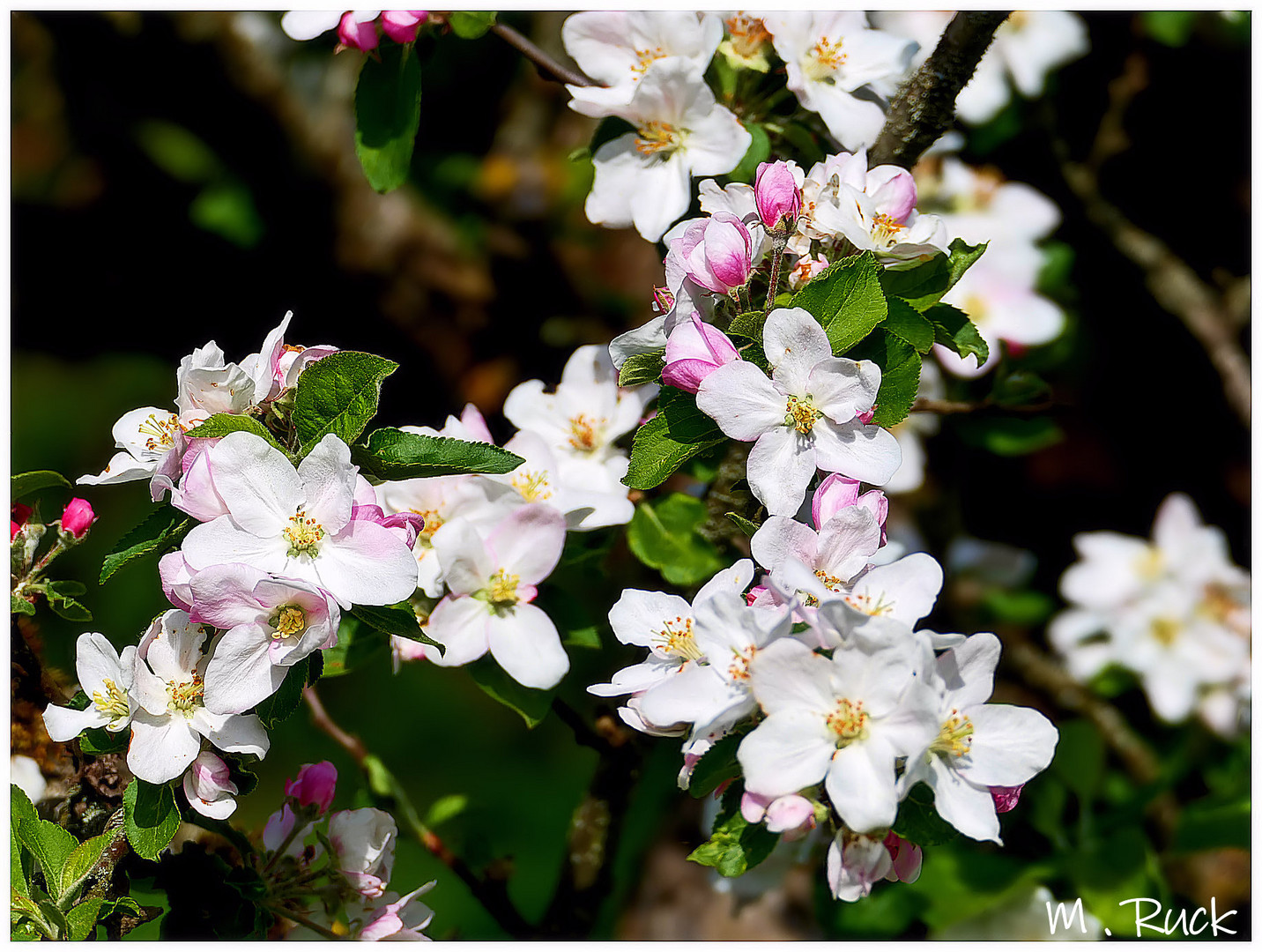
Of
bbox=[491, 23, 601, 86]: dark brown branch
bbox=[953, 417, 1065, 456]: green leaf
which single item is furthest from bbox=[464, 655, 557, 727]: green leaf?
bbox=[953, 417, 1065, 456]: green leaf

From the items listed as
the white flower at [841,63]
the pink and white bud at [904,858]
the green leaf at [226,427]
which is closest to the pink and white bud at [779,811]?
the pink and white bud at [904,858]

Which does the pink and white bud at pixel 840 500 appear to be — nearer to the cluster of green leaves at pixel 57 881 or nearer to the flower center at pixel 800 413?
the flower center at pixel 800 413

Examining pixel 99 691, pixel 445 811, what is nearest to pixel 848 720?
pixel 99 691

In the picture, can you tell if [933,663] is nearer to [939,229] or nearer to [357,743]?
[939,229]

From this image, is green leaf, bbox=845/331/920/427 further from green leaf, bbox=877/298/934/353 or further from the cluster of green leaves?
the cluster of green leaves

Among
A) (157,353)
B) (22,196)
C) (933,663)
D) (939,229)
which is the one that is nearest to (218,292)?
(157,353)
